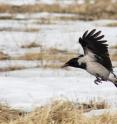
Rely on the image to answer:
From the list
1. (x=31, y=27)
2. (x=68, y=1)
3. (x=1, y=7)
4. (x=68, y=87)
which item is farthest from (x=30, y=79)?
(x=68, y=1)

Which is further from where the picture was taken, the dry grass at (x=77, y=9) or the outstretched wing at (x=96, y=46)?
the dry grass at (x=77, y=9)

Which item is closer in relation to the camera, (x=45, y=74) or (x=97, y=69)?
(x=97, y=69)

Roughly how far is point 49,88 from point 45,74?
1.65 metres

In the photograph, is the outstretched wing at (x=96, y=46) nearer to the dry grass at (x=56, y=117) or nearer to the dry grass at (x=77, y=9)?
the dry grass at (x=56, y=117)

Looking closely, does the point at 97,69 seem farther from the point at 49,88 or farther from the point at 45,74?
the point at 45,74

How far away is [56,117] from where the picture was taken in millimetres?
5605

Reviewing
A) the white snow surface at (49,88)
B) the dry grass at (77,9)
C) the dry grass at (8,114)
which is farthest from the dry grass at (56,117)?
the dry grass at (77,9)

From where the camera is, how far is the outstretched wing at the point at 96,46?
6289 millimetres

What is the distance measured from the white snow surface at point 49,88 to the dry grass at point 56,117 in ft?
1.76

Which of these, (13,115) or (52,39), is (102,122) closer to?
(13,115)

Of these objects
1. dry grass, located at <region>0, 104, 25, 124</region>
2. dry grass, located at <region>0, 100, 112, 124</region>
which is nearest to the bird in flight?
dry grass, located at <region>0, 100, 112, 124</region>

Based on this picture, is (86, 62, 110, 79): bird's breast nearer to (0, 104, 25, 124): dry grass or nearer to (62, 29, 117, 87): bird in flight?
(62, 29, 117, 87): bird in flight

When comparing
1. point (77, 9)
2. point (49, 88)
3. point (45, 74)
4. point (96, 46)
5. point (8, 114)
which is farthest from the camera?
point (77, 9)

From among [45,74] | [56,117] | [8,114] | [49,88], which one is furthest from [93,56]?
[45,74]
